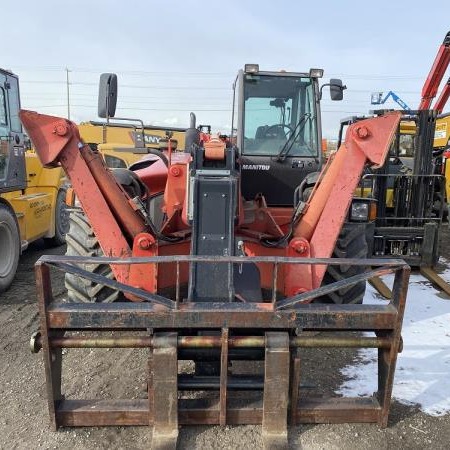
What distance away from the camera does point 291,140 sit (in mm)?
4582

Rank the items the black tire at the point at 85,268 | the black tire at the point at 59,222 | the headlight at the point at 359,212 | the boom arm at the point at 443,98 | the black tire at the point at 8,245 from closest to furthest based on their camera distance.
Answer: the black tire at the point at 85,268
the headlight at the point at 359,212
the black tire at the point at 8,245
the black tire at the point at 59,222
the boom arm at the point at 443,98

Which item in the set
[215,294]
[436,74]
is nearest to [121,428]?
[215,294]

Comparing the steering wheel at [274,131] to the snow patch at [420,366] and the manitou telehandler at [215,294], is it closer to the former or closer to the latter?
the manitou telehandler at [215,294]

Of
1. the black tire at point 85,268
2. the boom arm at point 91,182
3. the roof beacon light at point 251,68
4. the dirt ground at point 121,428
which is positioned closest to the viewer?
the dirt ground at point 121,428

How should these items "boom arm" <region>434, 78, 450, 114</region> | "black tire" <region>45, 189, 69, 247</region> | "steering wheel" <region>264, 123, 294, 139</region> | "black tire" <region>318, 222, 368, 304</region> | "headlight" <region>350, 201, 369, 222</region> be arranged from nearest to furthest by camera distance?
"black tire" <region>318, 222, 368, 304</region> → "headlight" <region>350, 201, 369, 222</region> → "steering wheel" <region>264, 123, 294, 139</region> → "black tire" <region>45, 189, 69, 247</region> → "boom arm" <region>434, 78, 450, 114</region>

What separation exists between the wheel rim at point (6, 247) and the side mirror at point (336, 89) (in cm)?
400

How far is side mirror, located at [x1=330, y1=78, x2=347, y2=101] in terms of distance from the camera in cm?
460

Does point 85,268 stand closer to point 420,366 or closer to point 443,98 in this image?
point 420,366

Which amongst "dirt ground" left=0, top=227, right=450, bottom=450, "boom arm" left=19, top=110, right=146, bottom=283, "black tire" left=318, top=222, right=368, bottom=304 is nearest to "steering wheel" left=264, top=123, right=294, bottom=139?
"black tire" left=318, top=222, right=368, bottom=304

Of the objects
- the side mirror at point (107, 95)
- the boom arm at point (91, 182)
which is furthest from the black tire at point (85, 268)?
the side mirror at point (107, 95)

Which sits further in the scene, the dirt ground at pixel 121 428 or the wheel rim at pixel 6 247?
the wheel rim at pixel 6 247

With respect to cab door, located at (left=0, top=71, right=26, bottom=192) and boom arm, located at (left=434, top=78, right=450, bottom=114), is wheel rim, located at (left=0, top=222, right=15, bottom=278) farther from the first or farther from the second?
boom arm, located at (left=434, top=78, right=450, bottom=114)

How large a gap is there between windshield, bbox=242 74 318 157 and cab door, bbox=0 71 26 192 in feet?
10.3

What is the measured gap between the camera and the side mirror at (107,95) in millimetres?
3818
